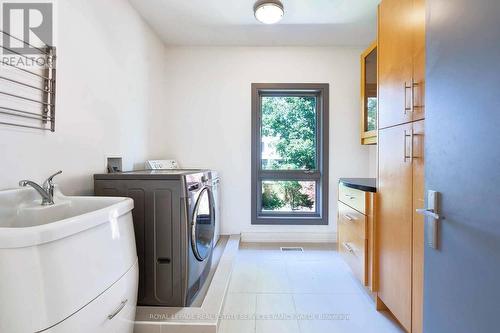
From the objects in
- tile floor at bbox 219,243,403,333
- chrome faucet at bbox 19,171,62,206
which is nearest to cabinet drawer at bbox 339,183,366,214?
tile floor at bbox 219,243,403,333

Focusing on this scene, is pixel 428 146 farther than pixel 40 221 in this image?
No

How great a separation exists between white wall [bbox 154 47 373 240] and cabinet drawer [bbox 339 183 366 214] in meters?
0.80

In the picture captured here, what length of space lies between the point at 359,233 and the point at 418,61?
121 centimetres

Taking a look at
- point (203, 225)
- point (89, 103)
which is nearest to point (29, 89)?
point (89, 103)

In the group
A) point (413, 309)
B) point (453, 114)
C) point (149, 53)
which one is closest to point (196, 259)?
point (413, 309)

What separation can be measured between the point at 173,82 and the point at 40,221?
7.53ft

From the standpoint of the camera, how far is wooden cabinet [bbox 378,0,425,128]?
129cm

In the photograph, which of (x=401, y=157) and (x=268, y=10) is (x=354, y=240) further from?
(x=268, y=10)

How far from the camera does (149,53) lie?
256cm

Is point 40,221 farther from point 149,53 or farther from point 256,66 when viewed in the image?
point 256,66

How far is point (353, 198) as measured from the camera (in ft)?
6.57

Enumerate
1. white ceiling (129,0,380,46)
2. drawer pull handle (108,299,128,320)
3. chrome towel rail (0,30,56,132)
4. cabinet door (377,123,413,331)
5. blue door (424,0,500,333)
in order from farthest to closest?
white ceiling (129,0,380,46)
cabinet door (377,123,413,331)
chrome towel rail (0,30,56,132)
drawer pull handle (108,299,128,320)
blue door (424,0,500,333)

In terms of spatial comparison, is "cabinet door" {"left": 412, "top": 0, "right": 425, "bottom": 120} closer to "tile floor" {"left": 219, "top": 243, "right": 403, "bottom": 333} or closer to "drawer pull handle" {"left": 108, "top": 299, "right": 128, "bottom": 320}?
"tile floor" {"left": 219, "top": 243, "right": 403, "bottom": 333}

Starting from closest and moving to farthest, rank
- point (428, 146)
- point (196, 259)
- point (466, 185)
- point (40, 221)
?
point (466, 185) → point (428, 146) → point (40, 221) → point (196, 259)
